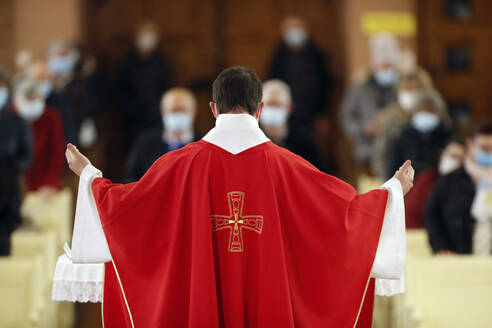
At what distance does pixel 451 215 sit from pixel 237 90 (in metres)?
3.12

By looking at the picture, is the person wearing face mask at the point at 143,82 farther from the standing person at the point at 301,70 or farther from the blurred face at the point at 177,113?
the blurred face at the point at 177,113

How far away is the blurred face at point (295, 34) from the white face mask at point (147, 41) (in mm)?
1751

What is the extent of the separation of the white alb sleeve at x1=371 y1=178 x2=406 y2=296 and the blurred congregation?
3.91m

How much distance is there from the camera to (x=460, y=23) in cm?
1245

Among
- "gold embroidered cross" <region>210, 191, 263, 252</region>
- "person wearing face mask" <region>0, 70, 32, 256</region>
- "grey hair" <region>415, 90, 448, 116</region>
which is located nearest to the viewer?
"gold embroidered cross" <region>210, 191, 263, 252</region>

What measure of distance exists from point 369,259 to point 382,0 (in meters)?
8.55

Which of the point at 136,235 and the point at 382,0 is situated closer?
the point at 136,235

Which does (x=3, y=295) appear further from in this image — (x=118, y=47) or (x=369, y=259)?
(x=118, y=47)

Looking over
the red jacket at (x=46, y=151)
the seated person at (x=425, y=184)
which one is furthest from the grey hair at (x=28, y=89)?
the seated person at (x=425, y=184)

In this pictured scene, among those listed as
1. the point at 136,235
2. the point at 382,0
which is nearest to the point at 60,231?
the point at 136,235

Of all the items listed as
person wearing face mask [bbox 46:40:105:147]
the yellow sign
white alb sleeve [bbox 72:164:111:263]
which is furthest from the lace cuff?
the yellow sign

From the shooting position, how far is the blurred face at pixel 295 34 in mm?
11945

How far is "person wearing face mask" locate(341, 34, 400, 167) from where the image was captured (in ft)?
35.3

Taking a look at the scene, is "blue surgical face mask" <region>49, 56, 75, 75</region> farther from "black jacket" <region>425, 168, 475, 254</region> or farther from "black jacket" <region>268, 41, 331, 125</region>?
"black jacket" <region>425, 168, 475, 254</region>
